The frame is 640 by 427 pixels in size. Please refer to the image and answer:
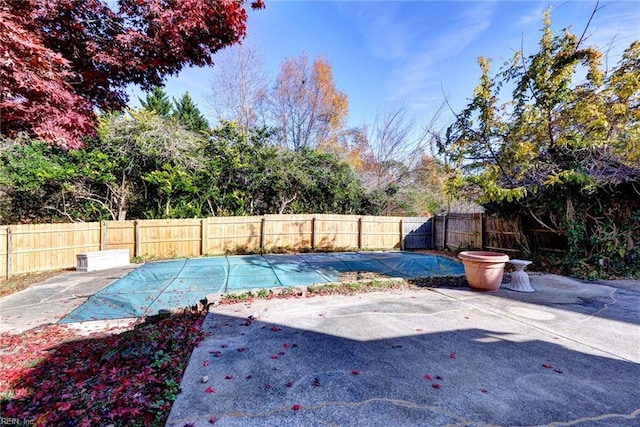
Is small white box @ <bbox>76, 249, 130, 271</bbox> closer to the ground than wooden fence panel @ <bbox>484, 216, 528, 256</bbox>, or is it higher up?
closer to the ground

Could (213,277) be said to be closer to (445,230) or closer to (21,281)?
(21,281)


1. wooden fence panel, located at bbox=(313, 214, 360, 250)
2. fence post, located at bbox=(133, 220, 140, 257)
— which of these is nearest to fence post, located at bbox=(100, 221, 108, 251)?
fence post, located at bbox=(133, 220, 140, 257)

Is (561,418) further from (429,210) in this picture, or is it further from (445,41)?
(429,210)

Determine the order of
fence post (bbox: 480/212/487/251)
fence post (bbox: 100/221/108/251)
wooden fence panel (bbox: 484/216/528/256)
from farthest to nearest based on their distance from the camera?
1. fence post (bbox: 480/212/487/251)
2. wooden fence panel (bbox: 484/216/528/256)
3. fence post (bbox: 100/221/108/251)

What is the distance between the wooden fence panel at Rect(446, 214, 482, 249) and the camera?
9.61 m

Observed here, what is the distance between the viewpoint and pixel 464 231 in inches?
401

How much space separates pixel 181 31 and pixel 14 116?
1.64 meters

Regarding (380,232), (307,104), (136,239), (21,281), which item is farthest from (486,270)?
(307,104)

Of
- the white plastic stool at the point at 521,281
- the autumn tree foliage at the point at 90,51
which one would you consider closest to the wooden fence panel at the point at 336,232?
the white plastic stool at the point at 521,281

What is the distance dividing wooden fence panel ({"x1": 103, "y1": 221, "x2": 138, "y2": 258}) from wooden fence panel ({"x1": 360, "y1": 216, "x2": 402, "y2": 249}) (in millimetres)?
7493

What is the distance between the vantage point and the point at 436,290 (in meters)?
5.04

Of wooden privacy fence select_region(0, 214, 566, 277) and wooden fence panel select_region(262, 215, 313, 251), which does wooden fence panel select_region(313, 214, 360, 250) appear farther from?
wooden fence panel select_region(262, 215, 313, 251)

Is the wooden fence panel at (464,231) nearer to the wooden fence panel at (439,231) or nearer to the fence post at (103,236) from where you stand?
the wooden fence panel at (439,231)

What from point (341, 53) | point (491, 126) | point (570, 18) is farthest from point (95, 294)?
point (341, 53)
